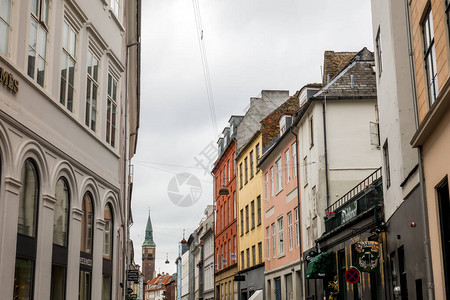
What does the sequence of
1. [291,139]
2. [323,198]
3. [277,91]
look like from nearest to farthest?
[323,198] < [291,139] < [277,91]

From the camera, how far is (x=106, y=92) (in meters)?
18.3

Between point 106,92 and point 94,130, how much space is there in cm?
151

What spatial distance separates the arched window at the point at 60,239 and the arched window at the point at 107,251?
11.4 ft

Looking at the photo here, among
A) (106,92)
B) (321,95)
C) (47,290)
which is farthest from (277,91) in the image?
(47,290)

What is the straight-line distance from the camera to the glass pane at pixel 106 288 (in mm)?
18312

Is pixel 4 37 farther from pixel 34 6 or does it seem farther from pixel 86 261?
pixel 86 261

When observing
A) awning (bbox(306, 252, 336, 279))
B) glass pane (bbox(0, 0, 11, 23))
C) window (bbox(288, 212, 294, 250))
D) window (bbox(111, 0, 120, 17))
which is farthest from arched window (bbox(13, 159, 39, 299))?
window (bbox(288, 212, 294, 250))

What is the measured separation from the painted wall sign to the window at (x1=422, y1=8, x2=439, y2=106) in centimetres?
743

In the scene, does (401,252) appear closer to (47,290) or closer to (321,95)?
(47,290)

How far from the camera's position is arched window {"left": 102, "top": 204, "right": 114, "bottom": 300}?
18.3 m

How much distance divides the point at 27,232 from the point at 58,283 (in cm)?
238

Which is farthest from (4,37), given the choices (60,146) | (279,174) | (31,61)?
(279,174)

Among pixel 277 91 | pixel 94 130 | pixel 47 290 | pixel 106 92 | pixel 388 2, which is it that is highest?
pixel 277 91

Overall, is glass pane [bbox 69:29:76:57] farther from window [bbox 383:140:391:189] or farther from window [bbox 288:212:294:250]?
window [bbox 288:212:294:250]
